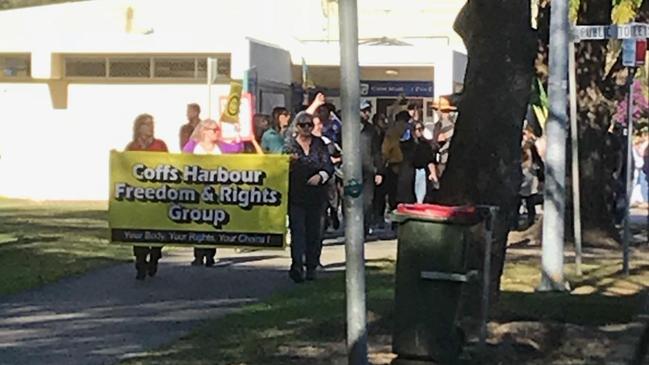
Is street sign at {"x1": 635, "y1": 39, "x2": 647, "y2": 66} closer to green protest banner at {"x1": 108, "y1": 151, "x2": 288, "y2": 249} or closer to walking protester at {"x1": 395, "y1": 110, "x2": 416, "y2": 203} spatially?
green protest banner at {"x1": 108, "y1": 151, "x2": 288, "y2": 249}

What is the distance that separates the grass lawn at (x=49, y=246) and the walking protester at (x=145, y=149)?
0.86 m

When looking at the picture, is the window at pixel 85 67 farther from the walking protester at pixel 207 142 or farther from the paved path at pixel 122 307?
the walking protester at pixel 207 142

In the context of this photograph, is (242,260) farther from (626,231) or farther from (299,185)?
(626,231)

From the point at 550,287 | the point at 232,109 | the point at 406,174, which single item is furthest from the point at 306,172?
the point at 406,174

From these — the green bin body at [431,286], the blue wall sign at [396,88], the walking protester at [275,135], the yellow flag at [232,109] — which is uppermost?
the blue wall sign at [396,88]

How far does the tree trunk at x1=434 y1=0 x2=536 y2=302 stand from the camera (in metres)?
11.4

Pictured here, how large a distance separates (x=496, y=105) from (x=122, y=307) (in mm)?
4002

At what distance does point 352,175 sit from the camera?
7.63 metres

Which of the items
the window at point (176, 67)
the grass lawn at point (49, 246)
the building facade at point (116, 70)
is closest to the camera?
the grass lawn at point (49, 246)

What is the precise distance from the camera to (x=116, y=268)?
16.8 m

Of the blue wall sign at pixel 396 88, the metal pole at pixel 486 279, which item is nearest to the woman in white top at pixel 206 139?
the metal pole at pixel 486 279

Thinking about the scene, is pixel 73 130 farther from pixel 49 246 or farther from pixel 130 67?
pixel 49 246

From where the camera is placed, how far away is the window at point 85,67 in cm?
3322

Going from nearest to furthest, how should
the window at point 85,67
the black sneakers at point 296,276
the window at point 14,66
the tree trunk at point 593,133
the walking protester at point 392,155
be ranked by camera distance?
the black sneakers at point 296,276 < the tree trunk at point 593,133 < the walking protester at point 392,155 < the window at point 85,67 < the window at point 14,66
